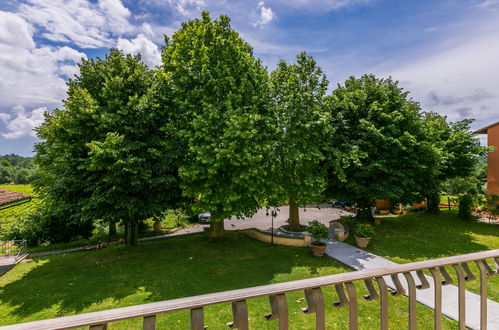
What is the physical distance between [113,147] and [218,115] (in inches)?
173

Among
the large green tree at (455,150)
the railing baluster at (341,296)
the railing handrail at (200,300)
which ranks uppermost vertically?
the large green tree at (455,150)

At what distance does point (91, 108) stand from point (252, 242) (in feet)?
34.2

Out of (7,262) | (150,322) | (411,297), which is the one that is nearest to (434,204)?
(411,297)

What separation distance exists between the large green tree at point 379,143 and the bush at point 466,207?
5.53 m

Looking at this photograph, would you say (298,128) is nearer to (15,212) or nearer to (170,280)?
(170,280)

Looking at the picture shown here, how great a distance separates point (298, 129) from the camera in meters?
12.1

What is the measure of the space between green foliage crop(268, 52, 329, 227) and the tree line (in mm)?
68

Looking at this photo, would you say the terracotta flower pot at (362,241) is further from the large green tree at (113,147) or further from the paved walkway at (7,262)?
the paved walkway at (7,262)

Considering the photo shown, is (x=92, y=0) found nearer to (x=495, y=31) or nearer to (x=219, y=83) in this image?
(x=219, y=83)

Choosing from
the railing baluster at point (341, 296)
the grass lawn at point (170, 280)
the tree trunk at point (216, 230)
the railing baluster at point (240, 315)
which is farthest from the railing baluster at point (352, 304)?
the tree trunk at point (216, 230)

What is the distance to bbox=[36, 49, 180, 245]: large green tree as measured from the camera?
10.2 meters

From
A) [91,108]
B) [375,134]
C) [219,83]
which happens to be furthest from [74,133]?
[375,134]

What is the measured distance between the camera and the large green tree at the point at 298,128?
1196 cm

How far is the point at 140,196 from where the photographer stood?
37.4 feet
